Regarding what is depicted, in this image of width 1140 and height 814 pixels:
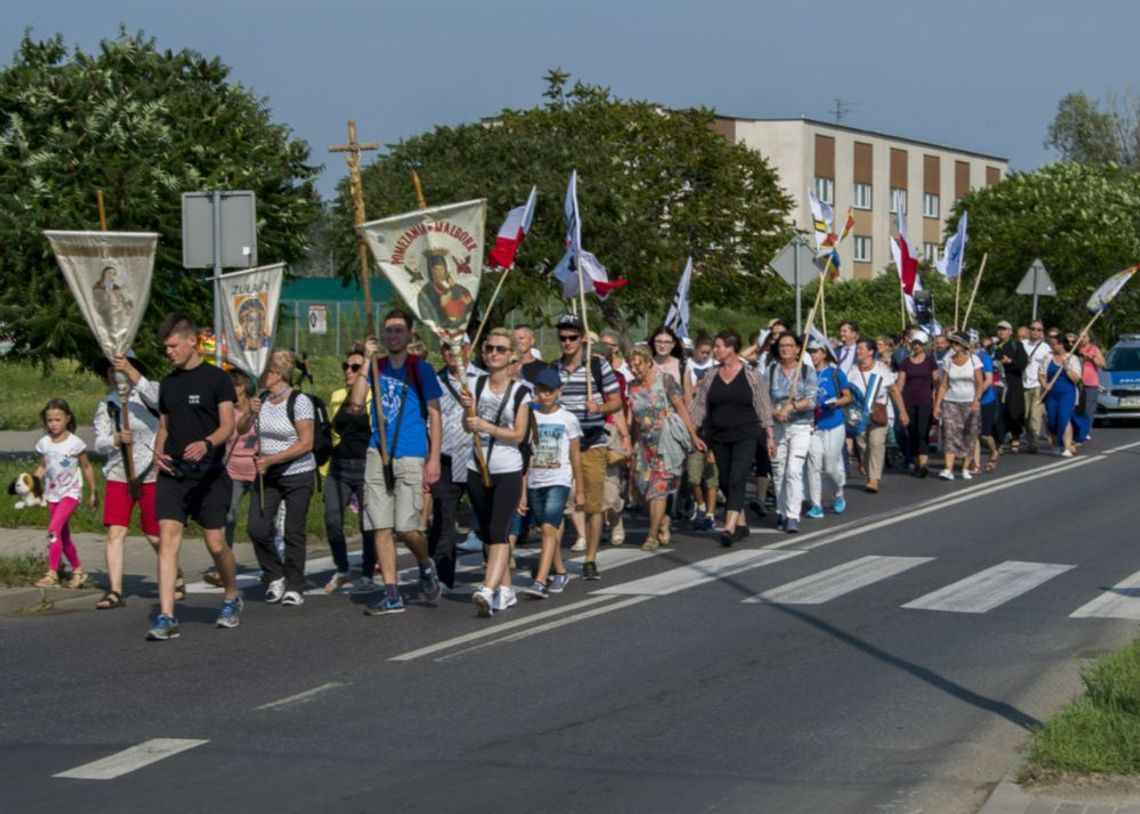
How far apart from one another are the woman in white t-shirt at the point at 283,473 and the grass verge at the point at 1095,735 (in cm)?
559

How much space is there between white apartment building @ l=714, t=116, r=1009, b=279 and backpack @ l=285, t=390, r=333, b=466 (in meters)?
62.5

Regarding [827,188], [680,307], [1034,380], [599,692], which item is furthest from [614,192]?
[827,188]

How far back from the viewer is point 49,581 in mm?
12516

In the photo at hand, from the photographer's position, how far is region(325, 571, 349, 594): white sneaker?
1260 centimetres

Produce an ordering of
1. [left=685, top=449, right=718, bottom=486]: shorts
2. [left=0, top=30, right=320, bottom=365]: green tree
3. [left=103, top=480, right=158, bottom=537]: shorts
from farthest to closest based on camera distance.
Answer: [left=0, top=30, right=320, bottom=365]: green tree, [left=685, top=449, right=718, bottom=486]: shorts, [left=103, top=480, right=158, bottom=537]: shorts

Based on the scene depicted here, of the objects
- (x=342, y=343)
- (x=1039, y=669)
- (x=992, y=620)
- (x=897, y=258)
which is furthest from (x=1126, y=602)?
(x=342, y=343)

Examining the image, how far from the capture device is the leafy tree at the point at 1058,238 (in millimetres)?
50219

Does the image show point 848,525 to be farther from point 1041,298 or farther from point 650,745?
point 1041,298

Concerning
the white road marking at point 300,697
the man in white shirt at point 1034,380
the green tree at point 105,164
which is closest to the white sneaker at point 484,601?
the white road marking at point 300,697

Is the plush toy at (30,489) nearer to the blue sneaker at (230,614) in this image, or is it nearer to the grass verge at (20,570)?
the grass verge at (20,570)

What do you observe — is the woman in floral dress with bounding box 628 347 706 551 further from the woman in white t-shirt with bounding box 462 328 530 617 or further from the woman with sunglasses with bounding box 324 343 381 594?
the woman in white t-shirt with bounding box 462 328 530 617

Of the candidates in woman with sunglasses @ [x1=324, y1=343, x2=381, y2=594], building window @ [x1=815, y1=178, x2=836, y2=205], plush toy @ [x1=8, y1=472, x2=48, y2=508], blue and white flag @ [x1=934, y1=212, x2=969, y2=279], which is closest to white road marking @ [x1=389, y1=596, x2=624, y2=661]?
woman with sunglasses @ [x1=324, y1=343, x2=381, y2=594]

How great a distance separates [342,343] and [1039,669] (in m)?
39.7

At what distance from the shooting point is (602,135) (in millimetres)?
51406
